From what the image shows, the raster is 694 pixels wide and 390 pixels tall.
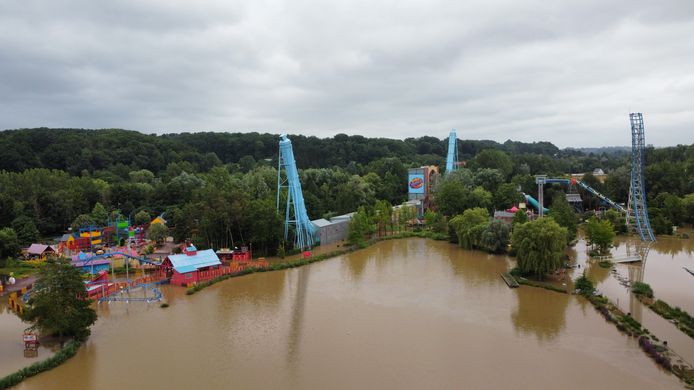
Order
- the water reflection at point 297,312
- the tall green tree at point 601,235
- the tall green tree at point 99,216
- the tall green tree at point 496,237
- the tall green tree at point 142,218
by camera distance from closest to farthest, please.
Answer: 1. the water reflection at point 297,312
2. the tall green tree at point 601,235
3. the tall green tree at point 496,237
4. the tall green tree at point 99,216
5. the tall green tree at point 142,218

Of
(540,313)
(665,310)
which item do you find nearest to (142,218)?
(540,313)

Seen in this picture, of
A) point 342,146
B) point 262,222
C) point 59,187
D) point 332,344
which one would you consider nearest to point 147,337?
point 332,344

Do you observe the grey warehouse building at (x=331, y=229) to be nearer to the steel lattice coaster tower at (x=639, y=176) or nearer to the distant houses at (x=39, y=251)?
the distant houses at (x=39, y=251)

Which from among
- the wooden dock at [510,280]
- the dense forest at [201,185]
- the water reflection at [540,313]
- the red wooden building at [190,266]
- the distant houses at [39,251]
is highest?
the dense forest at [201,185]

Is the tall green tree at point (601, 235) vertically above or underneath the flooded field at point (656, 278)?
above

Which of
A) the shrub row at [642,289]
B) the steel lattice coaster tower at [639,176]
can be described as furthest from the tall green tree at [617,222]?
the shrub row at [642,289]

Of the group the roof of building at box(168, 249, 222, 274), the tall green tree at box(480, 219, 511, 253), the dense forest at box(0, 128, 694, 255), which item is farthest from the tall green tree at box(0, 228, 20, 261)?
the tall green tree at box(480, 219, 511, 253)

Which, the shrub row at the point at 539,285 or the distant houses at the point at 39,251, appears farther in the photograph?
the distant houses at the point at 39,251
